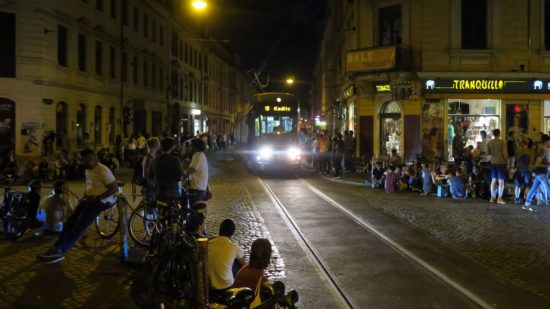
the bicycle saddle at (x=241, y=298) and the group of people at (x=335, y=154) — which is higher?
the group of people at (x=335, y=154)

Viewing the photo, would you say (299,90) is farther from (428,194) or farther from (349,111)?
(428,194)

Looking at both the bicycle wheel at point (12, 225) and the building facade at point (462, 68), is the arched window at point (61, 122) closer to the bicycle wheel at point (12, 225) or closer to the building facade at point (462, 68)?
the building facade at point (462, 68)

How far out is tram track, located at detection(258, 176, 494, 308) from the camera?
6887 mm

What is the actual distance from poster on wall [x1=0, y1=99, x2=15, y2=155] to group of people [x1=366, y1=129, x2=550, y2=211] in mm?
15537

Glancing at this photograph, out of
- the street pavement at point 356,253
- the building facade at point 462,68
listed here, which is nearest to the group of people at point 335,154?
the building facade at point 462,68

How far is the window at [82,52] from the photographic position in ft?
99.3

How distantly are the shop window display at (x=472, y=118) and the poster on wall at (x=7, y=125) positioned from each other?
1847 centimetres

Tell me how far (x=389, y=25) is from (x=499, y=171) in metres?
11.8

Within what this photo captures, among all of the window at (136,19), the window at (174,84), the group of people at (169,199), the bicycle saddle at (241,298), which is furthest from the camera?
the window at (174,84)

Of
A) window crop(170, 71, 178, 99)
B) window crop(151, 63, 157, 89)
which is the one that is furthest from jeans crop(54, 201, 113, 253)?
window crop(170, 71, 178, 99)

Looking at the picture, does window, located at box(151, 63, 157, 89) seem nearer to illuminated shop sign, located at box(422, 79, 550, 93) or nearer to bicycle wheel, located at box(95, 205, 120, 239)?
illuminated shop sign, located at box(422, 79, 550, 93)

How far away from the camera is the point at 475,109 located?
23875 mm

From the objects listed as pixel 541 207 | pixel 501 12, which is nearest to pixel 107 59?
pixel 501 12

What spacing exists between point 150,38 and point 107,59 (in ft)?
31.4
